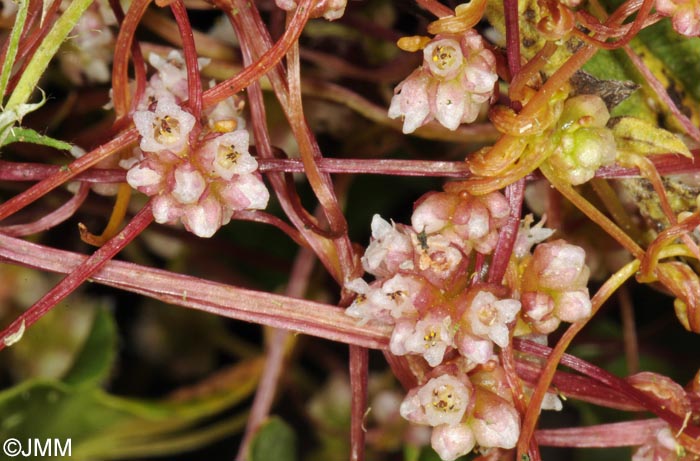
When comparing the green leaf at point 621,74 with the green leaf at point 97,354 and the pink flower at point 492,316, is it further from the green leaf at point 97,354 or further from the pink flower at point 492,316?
the green leaf at point 97,354

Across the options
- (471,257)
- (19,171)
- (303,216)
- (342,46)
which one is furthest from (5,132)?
(342,46)

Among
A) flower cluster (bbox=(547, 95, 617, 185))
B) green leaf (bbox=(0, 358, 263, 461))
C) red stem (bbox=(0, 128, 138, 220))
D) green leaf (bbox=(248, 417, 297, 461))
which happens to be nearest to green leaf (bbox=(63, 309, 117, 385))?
green leaf (bbox=(0, 358, 263, 461))

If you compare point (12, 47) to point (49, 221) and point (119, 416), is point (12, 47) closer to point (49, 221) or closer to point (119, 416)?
point (49, 221)

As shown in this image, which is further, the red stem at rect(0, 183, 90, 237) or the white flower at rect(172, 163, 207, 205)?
the red stem at rect(0, 183, 90, 237)

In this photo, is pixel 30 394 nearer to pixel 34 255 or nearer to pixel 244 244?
pixel 34 255

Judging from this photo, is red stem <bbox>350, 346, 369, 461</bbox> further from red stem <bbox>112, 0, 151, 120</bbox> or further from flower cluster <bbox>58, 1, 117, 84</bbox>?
flower cluster <bbox>58, 1, 117, 84</bbox>

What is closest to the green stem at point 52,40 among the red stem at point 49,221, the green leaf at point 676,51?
the red stem at point 49,221
